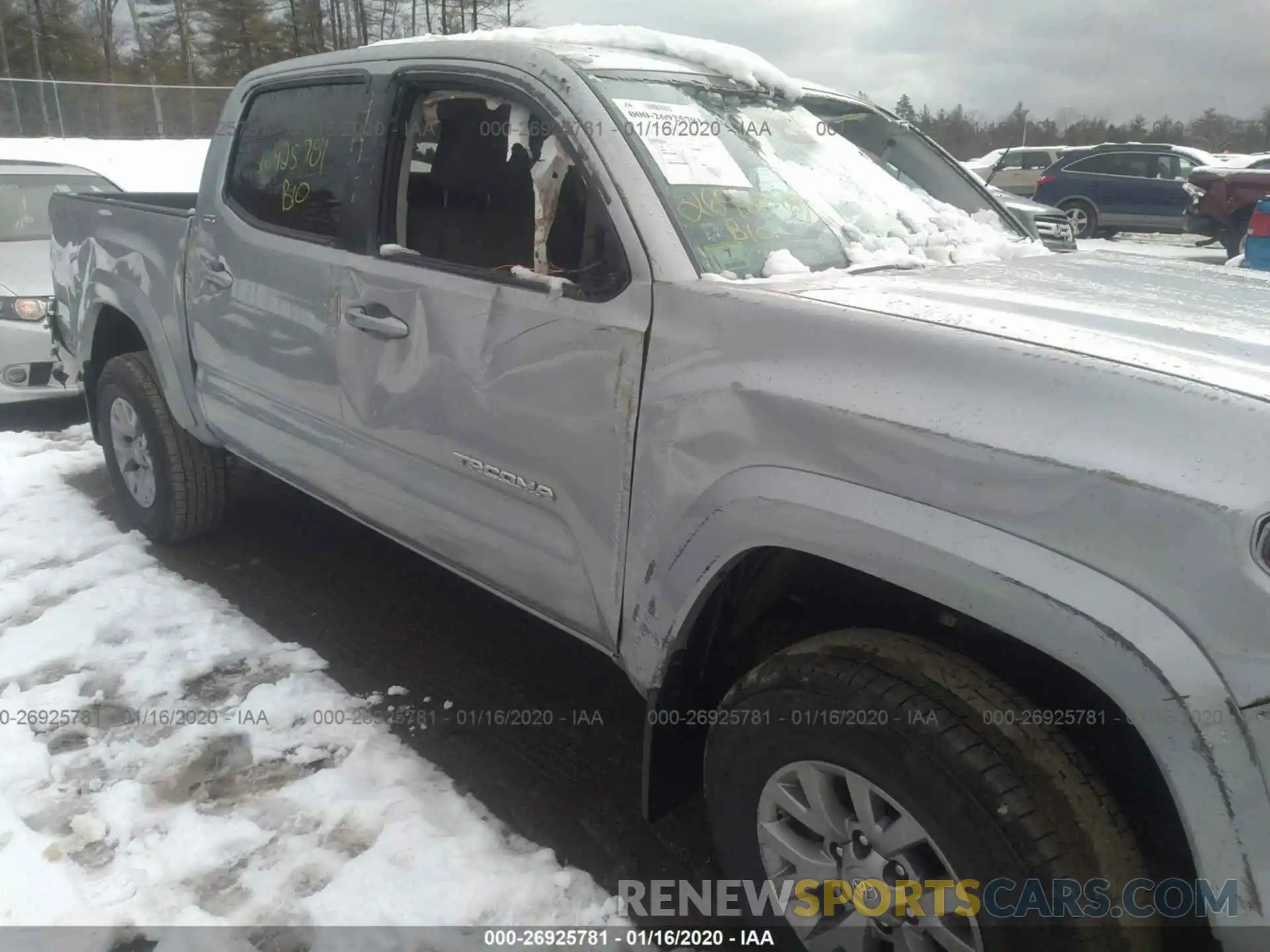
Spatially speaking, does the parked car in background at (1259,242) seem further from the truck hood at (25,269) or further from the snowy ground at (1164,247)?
the snowy ground at (1164,247)

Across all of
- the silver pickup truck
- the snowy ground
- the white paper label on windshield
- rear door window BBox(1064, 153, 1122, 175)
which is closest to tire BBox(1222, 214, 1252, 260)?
the snowy ground

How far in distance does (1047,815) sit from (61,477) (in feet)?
16.5

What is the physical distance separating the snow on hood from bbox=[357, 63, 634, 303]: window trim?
0.15m

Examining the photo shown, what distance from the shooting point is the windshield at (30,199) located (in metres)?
6.58

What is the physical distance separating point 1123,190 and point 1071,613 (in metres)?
17.9

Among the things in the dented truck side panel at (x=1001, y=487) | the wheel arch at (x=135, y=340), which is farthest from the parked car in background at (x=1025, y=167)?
the dented truck side panel at (x=1001, y=487)

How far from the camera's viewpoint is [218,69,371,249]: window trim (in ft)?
9.16

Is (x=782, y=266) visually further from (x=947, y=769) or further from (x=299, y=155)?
(x=299, y=155)

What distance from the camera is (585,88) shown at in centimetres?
222

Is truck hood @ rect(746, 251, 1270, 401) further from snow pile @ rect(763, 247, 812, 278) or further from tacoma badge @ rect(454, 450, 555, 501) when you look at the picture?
tacoma badge @ rect(454, 450, 555, 501)

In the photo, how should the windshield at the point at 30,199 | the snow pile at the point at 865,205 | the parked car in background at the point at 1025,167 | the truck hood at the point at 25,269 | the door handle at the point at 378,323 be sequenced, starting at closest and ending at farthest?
the snow pile at the point at 865,205
the door handle at the point at 378,323
the truck hood at the point at 25,269
the windshield at the point at 30,199
the parked car in background at the point at 1025,167

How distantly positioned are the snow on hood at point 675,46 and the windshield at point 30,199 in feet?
16.6

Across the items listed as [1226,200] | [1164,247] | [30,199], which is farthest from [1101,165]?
[30,199]

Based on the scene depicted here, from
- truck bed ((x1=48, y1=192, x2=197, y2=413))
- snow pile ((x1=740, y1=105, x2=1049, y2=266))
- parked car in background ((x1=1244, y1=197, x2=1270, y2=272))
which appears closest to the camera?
snow pile ((x1=740, y1=105, x2=1049, y2=266))
